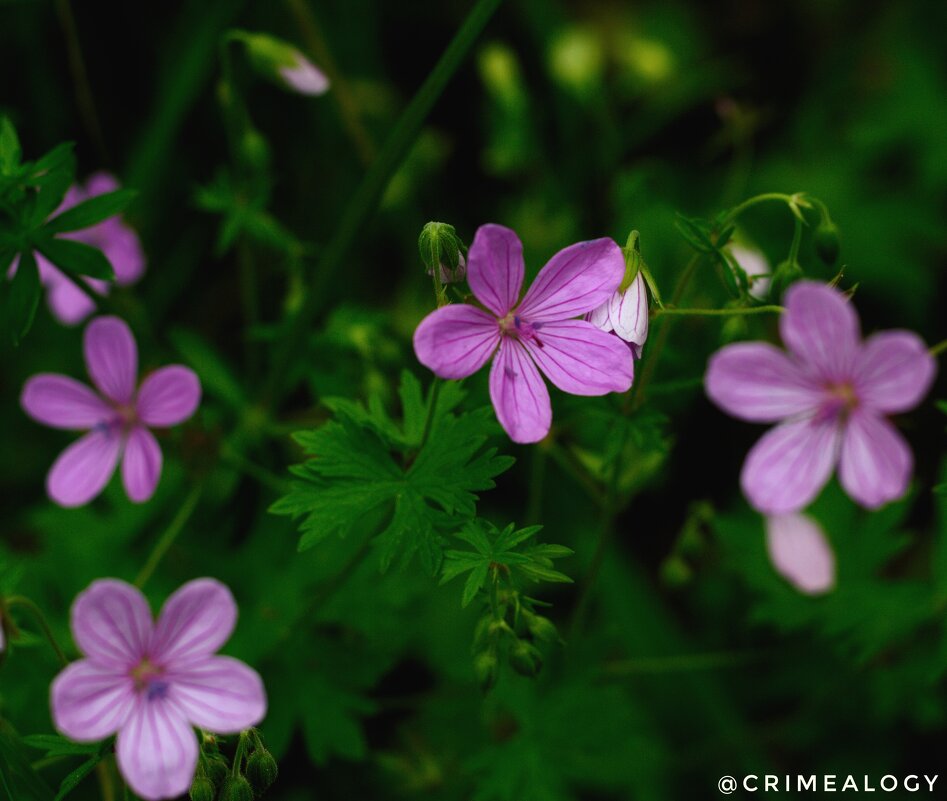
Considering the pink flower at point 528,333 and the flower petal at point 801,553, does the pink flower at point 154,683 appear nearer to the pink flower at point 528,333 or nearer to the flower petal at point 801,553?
the pink flower at point 528,333

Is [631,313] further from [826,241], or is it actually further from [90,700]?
[90,700]

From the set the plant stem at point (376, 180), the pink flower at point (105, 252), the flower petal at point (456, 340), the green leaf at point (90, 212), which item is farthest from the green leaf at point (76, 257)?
the flower petal at point (456, 340)

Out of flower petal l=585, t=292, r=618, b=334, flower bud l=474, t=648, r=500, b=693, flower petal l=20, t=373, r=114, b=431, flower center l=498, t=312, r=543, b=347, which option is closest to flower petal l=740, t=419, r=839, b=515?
flower petal l=585, t=292, r=618, b=334

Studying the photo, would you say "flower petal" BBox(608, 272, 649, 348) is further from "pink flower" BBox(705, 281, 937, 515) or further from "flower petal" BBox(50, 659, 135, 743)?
"flower petal" BBox(50, 659, 135, 743)

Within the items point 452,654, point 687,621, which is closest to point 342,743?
point 452,654

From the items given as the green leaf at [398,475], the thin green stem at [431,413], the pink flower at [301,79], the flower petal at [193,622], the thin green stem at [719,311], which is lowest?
the flower petal at [193,622]
